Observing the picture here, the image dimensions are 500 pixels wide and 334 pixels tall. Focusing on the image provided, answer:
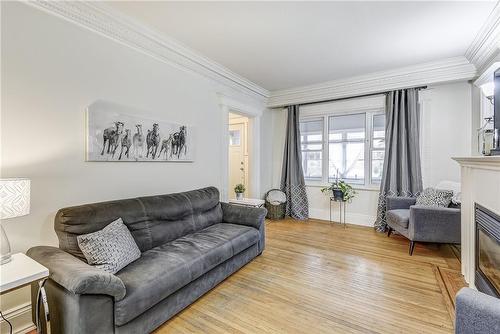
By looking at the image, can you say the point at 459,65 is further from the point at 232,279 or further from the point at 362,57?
the point at 232,279

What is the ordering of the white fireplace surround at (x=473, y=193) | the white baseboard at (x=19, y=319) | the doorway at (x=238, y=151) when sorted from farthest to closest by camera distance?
1. the doorway at (x=238, y=151)
2. the white fireplace surround at (x=473, y=193)
3. the white baseboard at (x=19, y=319)

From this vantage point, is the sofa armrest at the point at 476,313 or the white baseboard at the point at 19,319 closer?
the sofa armrest at the point at 476,313

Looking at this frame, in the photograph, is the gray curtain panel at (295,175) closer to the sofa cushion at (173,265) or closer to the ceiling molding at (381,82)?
the ceiling molding at (381,82)

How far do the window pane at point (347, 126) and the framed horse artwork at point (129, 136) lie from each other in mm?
3051

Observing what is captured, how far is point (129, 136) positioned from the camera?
2.56 m

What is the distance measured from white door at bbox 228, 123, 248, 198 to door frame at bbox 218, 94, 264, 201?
65 cm

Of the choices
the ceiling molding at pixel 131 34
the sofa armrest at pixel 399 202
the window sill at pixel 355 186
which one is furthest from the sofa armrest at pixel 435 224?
Answer: the ceiling molding at pixel 131 34

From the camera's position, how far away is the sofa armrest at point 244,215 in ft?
9.97

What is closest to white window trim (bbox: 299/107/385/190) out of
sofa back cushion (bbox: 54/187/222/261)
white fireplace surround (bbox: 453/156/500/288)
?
white fireplace surround (bbox: 453/156/500/288)

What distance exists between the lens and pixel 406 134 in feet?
13.1

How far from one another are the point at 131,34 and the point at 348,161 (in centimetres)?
410

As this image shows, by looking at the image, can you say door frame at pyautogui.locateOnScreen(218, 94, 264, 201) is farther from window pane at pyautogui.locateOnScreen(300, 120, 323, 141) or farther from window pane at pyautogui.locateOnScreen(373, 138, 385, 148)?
window pane at pyautogui.locateOnScreen(373, 138, 385, 148)

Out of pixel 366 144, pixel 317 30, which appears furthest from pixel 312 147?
pixel 317 30

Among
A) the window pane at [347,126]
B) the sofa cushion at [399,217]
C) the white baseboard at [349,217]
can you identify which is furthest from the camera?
the window pane at [347,126]
